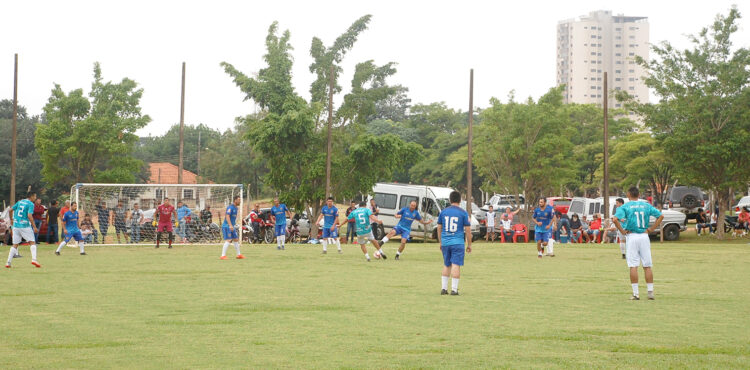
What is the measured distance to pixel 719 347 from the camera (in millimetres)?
8695

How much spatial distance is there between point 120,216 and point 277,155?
33.8 ft

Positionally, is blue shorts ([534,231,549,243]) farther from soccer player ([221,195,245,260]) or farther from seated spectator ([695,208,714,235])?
seated spectator ([695,208,714,235])

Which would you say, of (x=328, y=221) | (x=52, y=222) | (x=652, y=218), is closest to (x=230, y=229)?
(x=328, y=221)

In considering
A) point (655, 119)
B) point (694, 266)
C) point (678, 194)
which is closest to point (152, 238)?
point (694, 266)

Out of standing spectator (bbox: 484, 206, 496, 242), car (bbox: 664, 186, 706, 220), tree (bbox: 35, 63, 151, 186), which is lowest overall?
standing spectator (bbox: 484, 206, 496, 242)

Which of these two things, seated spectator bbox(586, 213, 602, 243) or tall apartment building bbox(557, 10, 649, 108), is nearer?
seated spectator bbox(586, 213, 602, 243)

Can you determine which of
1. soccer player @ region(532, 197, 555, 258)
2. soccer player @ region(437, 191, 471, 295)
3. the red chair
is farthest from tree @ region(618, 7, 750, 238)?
soccer player @ region(437, 191, 471, 295)

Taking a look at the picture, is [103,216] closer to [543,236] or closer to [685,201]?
→ [543,236]

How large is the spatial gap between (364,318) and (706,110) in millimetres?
35202

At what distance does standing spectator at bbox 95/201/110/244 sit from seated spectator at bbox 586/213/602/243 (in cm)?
2181

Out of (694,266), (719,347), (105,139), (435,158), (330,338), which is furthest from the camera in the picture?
(435,158)

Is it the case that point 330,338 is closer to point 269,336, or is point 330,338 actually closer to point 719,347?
point 269,336

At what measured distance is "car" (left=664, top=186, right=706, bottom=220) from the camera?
53.5m

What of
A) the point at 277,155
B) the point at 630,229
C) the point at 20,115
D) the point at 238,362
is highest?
the point at 20,115
